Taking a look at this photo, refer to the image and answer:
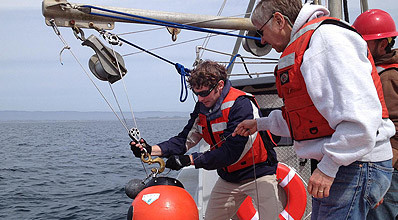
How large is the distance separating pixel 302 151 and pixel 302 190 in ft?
6.76

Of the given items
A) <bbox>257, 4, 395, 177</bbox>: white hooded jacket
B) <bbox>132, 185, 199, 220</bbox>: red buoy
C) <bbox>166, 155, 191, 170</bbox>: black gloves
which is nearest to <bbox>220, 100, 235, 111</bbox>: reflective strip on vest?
<bbox>166, 155, 191, 170</bbox>: black gloves

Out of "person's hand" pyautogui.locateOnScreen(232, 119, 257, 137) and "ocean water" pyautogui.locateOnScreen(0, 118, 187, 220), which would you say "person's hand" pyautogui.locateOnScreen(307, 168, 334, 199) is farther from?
"ocean water" pyautogui.locateOnScreen(0, 118, 187, 220)

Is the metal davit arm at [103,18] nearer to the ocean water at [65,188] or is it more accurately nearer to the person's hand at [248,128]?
the person's hand at [248,128]

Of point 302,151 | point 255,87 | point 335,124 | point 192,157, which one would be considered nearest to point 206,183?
point 255,87

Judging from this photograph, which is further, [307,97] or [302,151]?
[302,151]

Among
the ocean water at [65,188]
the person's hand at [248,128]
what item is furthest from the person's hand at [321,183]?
the ocean water at [65,188]

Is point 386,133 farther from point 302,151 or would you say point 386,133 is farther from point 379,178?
point 302,151

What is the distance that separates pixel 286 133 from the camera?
2340 millimetres

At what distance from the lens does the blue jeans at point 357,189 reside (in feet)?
5.65

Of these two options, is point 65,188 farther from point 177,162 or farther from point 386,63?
point 386,63

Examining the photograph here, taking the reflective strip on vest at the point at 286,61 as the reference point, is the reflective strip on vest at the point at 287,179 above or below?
below

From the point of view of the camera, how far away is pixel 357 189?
1.73 metres

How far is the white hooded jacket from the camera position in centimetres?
154

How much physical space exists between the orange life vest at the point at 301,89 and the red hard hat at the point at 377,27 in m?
0.74
